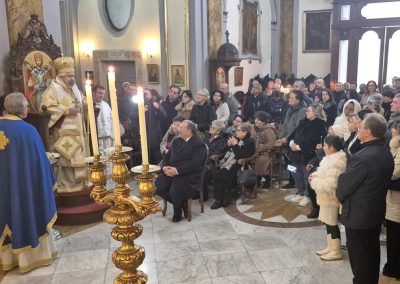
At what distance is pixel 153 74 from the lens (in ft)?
36.0

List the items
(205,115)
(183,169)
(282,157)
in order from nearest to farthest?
(183,169) < (205,115) < (282,157)

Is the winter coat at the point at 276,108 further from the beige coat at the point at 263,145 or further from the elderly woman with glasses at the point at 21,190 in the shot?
the elderly woman with glasses at the point at 21,190

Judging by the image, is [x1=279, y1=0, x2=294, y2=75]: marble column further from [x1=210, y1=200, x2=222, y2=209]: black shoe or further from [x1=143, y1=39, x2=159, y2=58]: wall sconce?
[x1=210, y1=200, x2=222, y2=209]: black shoe

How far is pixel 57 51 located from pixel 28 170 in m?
2.45

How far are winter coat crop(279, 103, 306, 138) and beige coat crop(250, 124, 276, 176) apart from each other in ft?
0.83

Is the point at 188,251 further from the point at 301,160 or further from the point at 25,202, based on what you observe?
the point at 301,160

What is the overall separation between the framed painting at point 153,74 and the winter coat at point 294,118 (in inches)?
180

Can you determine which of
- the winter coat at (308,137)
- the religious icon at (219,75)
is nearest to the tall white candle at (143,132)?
the winter coat at (308,137)

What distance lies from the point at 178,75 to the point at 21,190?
6.32 metres

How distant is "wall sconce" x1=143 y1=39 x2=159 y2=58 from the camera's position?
1086 cm

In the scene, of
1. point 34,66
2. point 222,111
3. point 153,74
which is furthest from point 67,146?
point 153,74

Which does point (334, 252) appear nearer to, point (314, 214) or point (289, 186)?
point (314, 214)

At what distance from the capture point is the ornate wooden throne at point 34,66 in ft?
19.4

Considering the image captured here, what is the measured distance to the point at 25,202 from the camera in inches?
184
